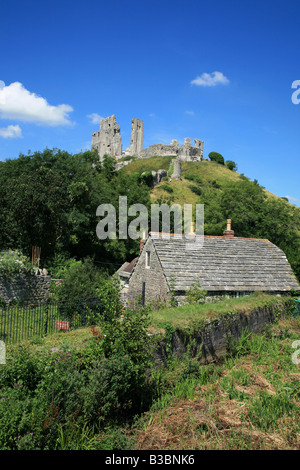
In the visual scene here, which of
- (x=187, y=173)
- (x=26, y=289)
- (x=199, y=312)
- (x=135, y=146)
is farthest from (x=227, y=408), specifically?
(x=135, y=146)

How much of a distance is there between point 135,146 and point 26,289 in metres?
87.1

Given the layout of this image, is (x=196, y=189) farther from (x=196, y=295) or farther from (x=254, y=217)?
(x=196, y=295)

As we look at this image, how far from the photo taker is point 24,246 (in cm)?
2691

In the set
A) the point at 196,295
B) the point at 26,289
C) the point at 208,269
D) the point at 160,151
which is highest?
the point at 160,151

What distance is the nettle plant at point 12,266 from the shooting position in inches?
692

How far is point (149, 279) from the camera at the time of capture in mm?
17422

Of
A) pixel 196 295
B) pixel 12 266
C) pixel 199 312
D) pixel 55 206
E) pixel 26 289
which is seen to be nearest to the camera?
pixel 199 312

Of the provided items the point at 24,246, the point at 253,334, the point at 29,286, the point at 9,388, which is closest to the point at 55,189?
the point at 24,246

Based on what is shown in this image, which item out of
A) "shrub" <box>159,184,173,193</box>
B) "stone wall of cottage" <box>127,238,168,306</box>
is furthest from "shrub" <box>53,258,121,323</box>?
"shrub" <box>159,184,173,193</box>

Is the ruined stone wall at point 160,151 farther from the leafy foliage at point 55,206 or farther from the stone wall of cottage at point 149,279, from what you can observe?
the stone wall of cottage at point 149,279

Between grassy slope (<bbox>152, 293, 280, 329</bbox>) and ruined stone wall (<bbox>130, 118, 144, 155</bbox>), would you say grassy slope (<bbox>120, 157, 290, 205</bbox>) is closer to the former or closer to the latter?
ruined stone wall (<bbox>130, 118, 144, 155</bbox>)

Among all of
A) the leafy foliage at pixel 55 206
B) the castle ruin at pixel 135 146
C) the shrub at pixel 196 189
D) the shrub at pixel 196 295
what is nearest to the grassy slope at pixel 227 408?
the shrub at pixel 196 295

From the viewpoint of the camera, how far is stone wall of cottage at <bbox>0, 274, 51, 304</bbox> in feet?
58.1
